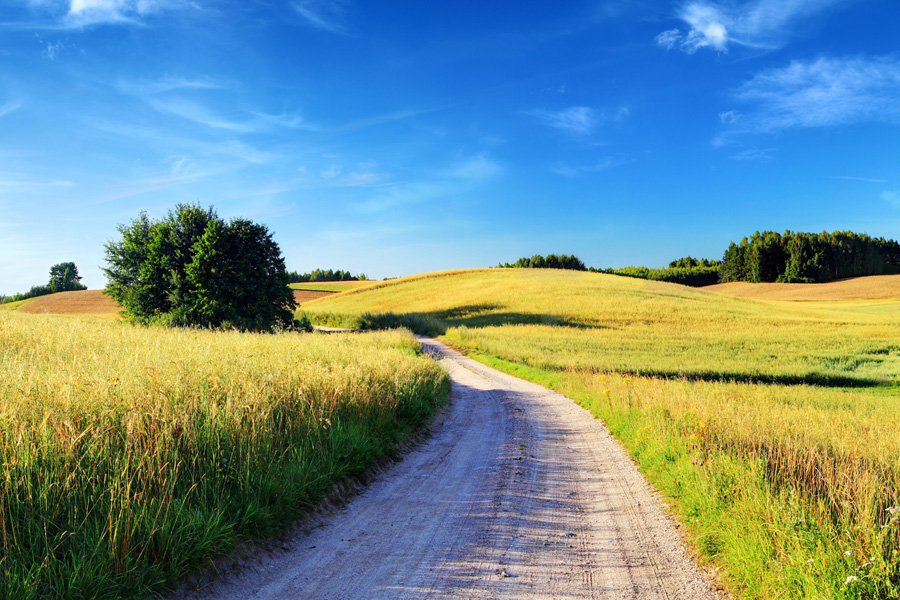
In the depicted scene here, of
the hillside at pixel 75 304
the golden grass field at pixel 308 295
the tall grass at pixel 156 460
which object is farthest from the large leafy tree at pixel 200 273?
the golden grass field at pixel 308 295

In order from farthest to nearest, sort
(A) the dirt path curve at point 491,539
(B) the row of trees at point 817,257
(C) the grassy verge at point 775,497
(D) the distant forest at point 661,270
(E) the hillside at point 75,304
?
(D) the distant forest at point 661,270
(B) the row of trees at point 817,257
(E) the hillside at point 75,304
(A) the dirt path curve at point 491,539
(C) the grassy verge at point 775,497

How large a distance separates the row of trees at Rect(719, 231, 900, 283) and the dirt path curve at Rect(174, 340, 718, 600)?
402 ft

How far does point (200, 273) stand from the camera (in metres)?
33.7

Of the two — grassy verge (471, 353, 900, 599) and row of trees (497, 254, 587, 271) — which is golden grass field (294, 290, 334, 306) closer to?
row of trees (497, 254, 587, 271)

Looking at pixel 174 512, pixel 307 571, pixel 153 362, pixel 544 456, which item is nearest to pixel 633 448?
pixel 544 456

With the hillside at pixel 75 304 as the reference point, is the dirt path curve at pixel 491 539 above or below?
below

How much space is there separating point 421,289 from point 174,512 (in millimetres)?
75765

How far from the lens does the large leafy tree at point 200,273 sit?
3350 centimetres

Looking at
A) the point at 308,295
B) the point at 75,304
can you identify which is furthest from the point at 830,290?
Result: the point at 75,304

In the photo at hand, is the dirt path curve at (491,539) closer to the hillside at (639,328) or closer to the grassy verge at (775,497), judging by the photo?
the grassy verge at (775,497)

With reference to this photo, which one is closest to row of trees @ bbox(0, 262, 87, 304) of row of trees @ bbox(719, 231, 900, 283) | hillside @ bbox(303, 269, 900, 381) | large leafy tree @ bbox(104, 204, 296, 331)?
hillside @ bbox(303, 269, 900, 381)

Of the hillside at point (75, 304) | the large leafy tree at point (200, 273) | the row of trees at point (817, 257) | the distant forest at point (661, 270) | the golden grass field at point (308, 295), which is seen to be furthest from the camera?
the distant forest at point (661, 270)

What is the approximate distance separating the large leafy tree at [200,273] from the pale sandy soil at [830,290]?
3392 inches

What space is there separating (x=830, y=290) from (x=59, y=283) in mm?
153510
